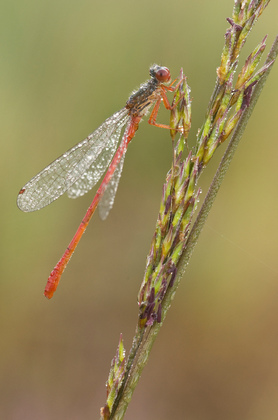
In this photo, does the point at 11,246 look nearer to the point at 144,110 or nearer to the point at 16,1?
the point at 144,110

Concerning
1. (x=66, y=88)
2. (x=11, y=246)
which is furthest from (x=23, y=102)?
(x=11, y=246)

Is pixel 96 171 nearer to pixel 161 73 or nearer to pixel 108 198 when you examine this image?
pixel 108 198

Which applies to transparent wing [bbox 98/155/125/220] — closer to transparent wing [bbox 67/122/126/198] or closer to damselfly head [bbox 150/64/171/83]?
transparent wing [bbox 67/122/126/198]

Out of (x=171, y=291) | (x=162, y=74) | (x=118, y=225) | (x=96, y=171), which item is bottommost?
(x=118, y=225)

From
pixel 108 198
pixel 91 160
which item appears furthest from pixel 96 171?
pixel 108 198

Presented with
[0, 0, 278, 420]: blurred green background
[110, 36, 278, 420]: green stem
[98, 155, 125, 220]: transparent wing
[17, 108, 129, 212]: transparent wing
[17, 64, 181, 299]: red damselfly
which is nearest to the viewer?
[110, 36, 278, 420]: green stem

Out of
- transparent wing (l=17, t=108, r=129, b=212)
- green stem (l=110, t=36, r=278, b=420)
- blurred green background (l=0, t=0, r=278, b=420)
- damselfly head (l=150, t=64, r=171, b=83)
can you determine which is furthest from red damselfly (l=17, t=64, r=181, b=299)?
green stem (l=110, t=36, r=278, b=420)
